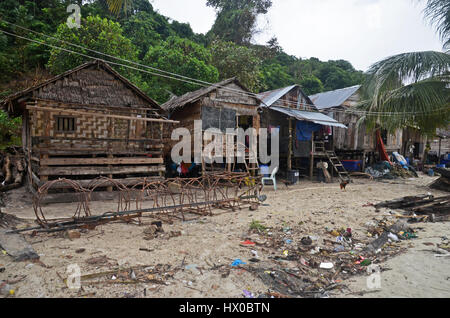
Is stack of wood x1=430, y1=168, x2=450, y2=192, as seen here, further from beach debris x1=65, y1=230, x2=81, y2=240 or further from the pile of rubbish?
beach debris x1=65, y1=230, x2=81, y2=240

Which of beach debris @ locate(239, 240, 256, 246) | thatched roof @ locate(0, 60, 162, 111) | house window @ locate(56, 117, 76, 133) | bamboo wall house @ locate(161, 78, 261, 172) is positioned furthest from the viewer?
bamboo wall house @ locate(161, 78, 261, 172)

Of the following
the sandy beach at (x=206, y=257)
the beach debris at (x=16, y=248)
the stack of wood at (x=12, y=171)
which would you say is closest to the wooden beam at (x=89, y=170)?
the sandy beach at (x=206, y=257)

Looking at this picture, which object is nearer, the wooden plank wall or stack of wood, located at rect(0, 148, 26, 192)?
the wooden plank wall

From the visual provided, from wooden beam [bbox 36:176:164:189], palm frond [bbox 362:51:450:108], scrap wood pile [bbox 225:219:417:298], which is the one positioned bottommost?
scrap wood pile [bbox 225:219:417:298]

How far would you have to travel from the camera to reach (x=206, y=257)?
187 inches

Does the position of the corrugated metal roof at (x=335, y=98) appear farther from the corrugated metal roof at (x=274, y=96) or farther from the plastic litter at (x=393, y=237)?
the plastic litter at (x=393, y=237)

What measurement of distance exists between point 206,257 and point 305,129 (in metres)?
13.0

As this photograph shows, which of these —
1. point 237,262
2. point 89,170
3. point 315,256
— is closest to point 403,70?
point 315,256

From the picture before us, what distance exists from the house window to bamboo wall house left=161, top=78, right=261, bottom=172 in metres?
4.67

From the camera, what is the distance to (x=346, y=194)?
11.9 meters

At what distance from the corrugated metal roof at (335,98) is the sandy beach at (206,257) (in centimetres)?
1255

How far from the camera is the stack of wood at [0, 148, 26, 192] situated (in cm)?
1146

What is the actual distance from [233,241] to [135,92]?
8372mm

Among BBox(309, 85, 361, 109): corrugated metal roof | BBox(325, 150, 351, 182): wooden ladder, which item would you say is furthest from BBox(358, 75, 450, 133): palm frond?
BBox(309, 85, 361, 109): corrugated metal roof
